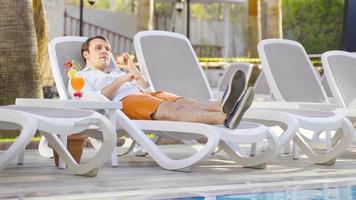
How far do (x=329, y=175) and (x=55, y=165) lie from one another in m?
2.25

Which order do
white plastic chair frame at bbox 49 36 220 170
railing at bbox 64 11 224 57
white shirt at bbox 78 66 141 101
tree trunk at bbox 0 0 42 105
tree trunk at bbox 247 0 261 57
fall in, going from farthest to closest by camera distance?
1. tree trunk at bbox 247 0 261 57
2. railing at bbox 64 11 224 57
3. tree trunk at bbox 0 0 42 105
4. white shirt at bbox 78 66 141 101
5. white plastic chair frame at bbox 49 36 220 170

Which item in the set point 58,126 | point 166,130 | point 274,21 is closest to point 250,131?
point 166,130

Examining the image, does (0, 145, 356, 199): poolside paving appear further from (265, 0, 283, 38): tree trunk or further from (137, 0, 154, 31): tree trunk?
(265, 0, 283, 38): tree trunk

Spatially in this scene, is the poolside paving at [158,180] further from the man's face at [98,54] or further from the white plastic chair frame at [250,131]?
the man's face at [98,54]

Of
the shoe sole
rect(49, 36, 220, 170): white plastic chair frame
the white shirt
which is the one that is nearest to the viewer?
the shoe sole

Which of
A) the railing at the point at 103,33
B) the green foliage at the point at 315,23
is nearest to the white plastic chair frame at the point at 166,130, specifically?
the railing at the point at 103,33

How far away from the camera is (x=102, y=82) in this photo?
631cm

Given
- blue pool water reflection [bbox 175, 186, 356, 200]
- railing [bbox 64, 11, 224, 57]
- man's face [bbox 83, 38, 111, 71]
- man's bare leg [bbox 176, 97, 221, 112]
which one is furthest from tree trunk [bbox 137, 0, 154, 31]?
blue pool water reflection [bbox 175, 186, 356, 200]

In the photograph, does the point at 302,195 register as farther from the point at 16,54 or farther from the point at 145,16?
the point at 145,16

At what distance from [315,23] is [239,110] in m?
30.4

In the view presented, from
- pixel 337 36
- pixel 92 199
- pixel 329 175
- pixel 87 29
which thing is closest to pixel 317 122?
pixel 329 175

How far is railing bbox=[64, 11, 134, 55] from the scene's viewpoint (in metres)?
21.8

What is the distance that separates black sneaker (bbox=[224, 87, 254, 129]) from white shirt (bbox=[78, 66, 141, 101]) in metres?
1.22

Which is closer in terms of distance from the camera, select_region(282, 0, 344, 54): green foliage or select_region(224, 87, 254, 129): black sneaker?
select_region(224, 87, 254, 129): black sneaker
